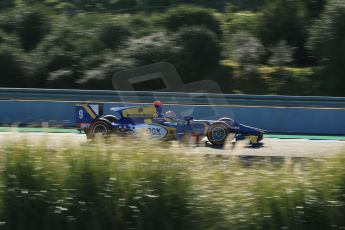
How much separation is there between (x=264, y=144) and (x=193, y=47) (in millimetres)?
9034

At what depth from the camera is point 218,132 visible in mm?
14672

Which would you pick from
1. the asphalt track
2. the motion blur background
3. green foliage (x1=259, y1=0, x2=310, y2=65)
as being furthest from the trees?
the asphalt track

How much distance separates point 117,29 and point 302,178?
2005 cm

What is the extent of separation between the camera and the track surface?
6527 millimetres

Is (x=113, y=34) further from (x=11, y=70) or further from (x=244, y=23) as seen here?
(x=244, y=23)

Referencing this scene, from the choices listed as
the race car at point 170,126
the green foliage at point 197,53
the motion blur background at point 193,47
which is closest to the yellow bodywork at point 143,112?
the race car at point 170,126

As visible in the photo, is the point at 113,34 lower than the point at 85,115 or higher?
higher

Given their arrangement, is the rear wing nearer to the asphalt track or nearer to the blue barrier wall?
the asphalt track

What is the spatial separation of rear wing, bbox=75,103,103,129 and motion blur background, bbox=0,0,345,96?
304 inches

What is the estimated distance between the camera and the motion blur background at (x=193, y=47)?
72.9 ft

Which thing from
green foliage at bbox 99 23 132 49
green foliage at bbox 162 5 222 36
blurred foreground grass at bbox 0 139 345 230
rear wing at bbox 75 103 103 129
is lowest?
blurred foreground grass at bbox 0 139 345 230

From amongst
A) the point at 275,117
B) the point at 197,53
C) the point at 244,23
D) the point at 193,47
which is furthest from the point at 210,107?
the point at 244,23

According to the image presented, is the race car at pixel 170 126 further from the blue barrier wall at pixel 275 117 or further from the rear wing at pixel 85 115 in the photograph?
the blue barrier wall at pixel 275 117

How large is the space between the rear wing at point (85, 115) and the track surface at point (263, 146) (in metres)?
3.76
